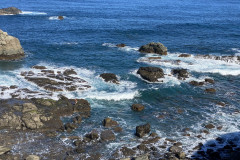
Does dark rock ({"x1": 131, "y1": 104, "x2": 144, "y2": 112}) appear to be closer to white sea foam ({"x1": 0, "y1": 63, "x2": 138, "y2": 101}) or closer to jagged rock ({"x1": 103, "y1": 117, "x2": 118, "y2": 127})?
white sea foam ({"x1": 0, "y1": 63, "x2": 138, "y2": 101})

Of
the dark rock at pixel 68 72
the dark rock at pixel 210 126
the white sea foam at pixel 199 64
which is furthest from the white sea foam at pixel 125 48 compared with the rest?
the dark rock at pixel 210 126

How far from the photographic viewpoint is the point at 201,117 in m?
39.8

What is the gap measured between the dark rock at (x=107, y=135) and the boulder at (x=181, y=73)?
22908 mm

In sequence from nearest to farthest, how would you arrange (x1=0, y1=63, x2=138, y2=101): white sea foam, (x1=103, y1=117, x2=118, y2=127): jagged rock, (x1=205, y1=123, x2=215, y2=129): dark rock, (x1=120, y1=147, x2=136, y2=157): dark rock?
(x1=120, y1=147, x2=136, y2=157): dark rock → (x1=103, y1=117, x2=118, y2=127): jagged rock → (x1=205, y1=123, x2=215, y2=129): dark rock → (x1=0, y1=63, x2=138, y2=101): white sea foam

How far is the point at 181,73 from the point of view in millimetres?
53438

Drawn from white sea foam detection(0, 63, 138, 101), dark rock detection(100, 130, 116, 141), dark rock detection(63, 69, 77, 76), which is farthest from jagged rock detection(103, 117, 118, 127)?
dark rock detection(63, 69, 77, 76)

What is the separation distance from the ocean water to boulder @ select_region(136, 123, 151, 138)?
3.83 ft

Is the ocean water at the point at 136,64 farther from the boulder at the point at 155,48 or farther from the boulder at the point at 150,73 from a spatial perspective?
the boulder at the point at 155,48

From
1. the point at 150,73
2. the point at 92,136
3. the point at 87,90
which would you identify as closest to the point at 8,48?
the point at 87,90

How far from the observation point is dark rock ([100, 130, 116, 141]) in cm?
3391

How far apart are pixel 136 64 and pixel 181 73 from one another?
10.7m

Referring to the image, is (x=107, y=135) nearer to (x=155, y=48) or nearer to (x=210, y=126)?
(x=210, y=126)

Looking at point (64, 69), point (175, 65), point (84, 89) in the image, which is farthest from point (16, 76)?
point (175, 65)

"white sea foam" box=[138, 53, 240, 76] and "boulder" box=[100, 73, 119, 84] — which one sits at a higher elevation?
"white sea foam" box=[138, 53, 240, 76]
